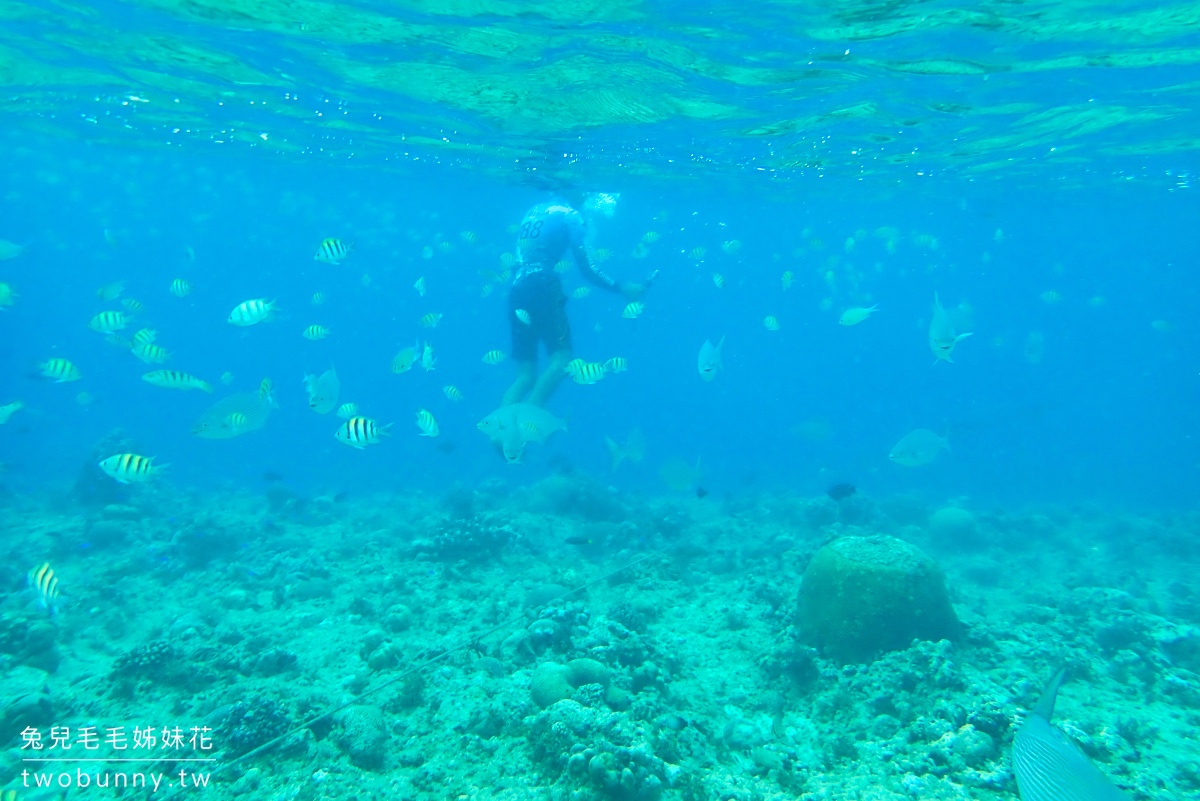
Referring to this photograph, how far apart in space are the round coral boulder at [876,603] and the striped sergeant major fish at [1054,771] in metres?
4.31

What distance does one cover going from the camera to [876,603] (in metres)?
7.65

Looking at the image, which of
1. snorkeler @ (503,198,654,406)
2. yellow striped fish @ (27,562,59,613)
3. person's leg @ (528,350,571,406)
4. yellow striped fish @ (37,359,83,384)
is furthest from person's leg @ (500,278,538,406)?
yellow striped fish @ (27,562,59,613)

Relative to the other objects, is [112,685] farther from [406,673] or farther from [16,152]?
[16,152]

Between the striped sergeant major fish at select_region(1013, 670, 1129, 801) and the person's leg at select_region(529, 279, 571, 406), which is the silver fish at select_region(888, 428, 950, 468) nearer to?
the striped sergeant major fish at select_region(1013, 670, 1129, 801)

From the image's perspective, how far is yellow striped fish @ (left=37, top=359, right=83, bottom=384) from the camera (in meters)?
10.0

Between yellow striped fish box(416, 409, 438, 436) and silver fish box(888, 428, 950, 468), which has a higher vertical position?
yellow striped fish box(416, 409, 438, 436)

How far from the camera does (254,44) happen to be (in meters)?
15.0

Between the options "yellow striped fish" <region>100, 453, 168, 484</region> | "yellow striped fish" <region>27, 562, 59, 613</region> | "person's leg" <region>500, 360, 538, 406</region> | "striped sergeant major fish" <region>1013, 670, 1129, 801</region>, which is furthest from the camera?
"person's leg" <region>500, 360, 538, 406</region>

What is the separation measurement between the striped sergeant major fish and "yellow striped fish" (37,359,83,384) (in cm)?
1317

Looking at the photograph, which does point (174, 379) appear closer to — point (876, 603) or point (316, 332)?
point (316, 332)

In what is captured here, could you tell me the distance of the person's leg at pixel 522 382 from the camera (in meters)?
13.4

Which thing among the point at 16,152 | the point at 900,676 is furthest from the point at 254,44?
the point at 16,152

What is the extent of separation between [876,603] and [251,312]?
1002 centimetres

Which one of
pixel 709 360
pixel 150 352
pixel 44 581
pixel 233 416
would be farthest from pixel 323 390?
pixel 709 360
